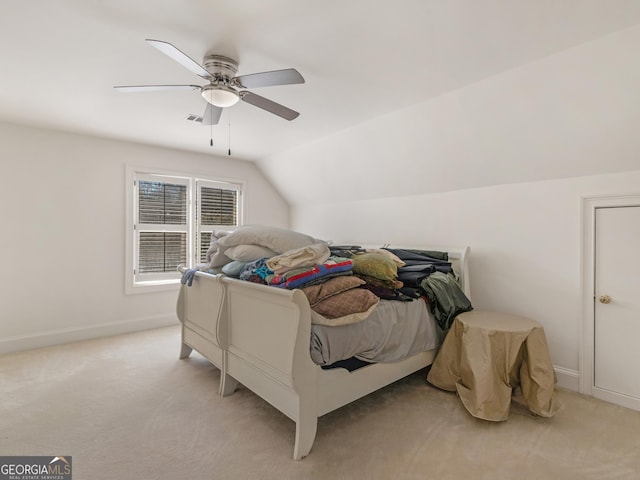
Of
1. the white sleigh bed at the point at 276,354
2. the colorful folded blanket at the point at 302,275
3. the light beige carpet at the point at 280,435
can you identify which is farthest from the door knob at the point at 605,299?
the colorful folded blanket at the point at 302,275

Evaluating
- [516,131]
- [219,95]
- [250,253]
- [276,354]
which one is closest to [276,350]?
[276,354]

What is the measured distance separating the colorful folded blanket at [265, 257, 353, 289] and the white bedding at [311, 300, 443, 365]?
0.24 meters

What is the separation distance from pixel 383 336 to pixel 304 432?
757mm

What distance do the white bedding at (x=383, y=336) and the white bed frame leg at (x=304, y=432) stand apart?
0.27 metres

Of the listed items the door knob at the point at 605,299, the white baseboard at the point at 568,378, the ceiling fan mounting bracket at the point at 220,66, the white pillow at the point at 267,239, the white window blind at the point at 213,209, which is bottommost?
the white baseboard at the point at 568,378

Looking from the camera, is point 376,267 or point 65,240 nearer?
point 376,267

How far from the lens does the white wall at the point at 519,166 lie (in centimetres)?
206

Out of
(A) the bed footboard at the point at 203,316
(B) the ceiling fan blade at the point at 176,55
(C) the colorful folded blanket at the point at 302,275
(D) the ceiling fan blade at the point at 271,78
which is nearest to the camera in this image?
(B) the ceiling fan blade at the point at 176,55

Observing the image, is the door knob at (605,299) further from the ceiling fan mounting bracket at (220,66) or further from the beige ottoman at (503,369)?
the ceiling fan mounting bracket at (220,66)

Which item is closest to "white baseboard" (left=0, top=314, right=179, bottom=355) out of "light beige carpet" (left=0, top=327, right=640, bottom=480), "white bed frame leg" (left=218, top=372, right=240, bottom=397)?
"light beige carpet" (left=0, top=327, right=640, bottom=480)

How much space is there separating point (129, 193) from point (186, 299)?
183cm

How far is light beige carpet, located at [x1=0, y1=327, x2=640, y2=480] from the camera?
5.29 feet

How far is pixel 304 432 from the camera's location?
1.69m

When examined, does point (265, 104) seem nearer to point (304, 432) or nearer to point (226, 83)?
point (226, 83)
